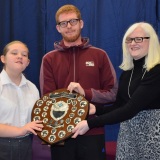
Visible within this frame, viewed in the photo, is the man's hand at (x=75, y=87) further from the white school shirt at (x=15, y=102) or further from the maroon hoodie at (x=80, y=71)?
the white school shirt at (x=15, y=102)

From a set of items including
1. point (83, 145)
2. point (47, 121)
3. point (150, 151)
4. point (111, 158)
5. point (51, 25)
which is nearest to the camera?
point (150, 151)

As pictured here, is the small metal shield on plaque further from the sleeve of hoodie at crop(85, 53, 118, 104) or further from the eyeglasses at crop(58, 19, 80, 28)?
the eyeglasses at crop(58, 19, 80, 28)

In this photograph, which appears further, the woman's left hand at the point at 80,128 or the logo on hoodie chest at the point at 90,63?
the logo on hoodie chest at the point at 90,63

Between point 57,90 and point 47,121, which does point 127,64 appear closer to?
point 57,90

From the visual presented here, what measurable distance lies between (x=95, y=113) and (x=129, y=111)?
1.15 feet

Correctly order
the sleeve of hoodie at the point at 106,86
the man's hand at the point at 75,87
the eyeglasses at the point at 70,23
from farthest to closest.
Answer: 1. the eyeglasses at the point at 70,23
2. the sleeve of hoodie at the point at 106,86
3. the man's hand at the point at 75,87

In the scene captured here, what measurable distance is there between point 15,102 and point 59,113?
1.03 ft

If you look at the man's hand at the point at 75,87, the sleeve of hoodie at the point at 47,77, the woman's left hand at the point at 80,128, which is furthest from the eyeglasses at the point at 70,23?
the woman's left hand at the point at 80,128

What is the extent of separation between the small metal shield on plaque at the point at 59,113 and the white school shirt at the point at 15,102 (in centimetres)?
6

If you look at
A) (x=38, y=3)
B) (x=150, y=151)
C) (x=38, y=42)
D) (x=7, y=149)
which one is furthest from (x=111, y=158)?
(x=38, y=3)

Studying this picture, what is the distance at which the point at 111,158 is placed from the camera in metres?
2.73

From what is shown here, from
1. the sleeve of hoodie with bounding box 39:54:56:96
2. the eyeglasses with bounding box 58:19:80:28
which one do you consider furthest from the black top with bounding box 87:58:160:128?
the eyeglasses with bounding box 58:19:80:28

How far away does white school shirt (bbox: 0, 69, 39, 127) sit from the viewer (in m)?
1.87

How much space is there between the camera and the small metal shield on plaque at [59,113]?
5.95ft
